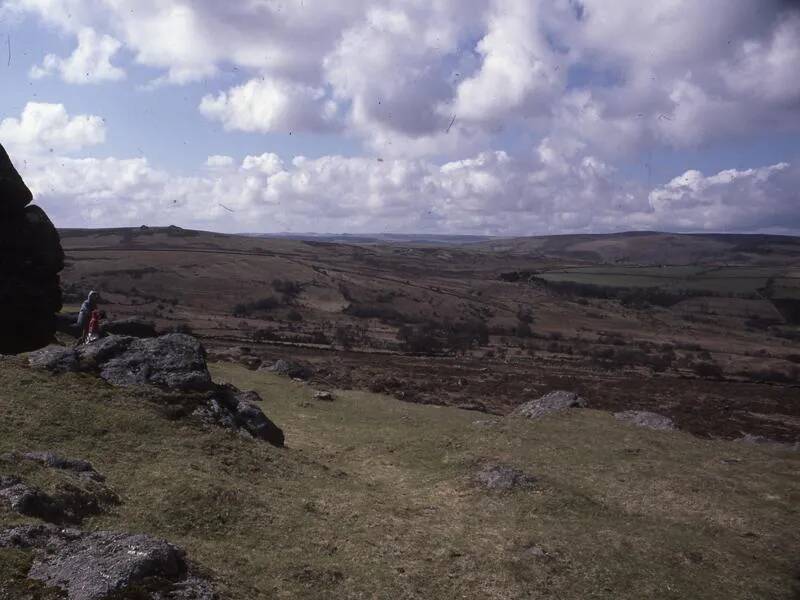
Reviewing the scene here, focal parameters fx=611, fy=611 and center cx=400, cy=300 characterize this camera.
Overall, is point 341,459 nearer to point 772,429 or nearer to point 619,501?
point 619,501

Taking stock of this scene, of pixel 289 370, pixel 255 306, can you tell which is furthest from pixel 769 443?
pixel 255 306

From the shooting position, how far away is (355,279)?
11069 centimetres

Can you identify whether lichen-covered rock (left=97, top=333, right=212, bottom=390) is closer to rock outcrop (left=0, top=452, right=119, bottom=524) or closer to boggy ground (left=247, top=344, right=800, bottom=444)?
rock outcrop (left=0, top=452, right=119, bottom=524)

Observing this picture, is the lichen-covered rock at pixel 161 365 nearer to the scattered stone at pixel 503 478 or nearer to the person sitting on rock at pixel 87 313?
→ the person sitting on rock at pixel 87 313

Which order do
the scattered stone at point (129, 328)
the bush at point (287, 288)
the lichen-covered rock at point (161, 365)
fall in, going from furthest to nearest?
the bush at point (287, 288)
the scattered stone at point (129, 328)
the lichen-covered rock at point (161, 365)

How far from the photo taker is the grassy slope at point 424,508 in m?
12.4

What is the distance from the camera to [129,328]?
3262 centimetres

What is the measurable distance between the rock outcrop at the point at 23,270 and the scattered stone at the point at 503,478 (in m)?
17.5

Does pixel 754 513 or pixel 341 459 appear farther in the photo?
pixel 341 459

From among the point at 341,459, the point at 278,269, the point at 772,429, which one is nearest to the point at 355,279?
the point at 278,269

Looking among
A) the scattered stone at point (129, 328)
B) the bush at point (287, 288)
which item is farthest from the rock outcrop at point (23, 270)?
the bush at point (287, 288)

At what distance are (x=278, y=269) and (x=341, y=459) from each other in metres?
91.7

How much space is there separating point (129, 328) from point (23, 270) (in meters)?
9.94

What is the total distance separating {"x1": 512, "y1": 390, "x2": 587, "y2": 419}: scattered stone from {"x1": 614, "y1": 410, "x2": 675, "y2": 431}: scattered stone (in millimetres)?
1903
